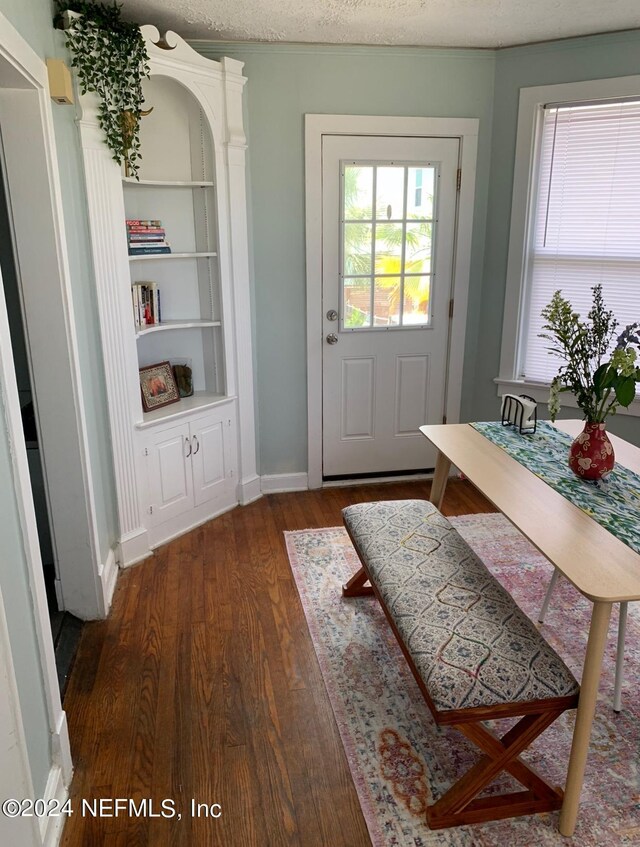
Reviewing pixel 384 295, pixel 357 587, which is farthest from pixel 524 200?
pixel 357 587

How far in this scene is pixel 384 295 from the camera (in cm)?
385

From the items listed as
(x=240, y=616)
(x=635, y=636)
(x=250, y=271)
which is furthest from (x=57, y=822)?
(x=250, y=271)

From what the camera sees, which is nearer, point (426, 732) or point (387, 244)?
point (426, 732)

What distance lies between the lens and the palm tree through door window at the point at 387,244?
3660 millimetres

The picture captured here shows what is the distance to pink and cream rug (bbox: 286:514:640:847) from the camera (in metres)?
A: 1.75

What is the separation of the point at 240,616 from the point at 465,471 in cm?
116

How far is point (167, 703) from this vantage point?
2213 mm

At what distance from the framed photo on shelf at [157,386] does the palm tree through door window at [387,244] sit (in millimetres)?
1086

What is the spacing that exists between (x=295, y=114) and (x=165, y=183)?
0.86 m

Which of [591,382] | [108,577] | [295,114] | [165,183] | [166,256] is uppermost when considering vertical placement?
[295,114]

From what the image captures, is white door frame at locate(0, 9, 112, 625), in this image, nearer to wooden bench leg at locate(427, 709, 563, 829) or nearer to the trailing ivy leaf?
wooden bench leg at locate(427, 709, 563, 829)

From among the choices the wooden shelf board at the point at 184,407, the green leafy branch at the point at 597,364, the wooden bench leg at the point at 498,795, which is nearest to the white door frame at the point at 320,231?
the wooden shelf board at the point at 184,407

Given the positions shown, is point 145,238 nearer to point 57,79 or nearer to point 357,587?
point 57,79

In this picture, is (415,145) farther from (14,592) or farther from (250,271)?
(14,592)
